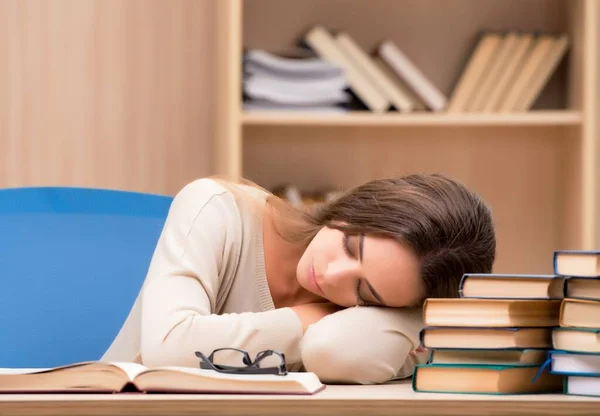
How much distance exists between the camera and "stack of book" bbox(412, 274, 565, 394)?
3.15 feet

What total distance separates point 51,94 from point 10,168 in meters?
0.25

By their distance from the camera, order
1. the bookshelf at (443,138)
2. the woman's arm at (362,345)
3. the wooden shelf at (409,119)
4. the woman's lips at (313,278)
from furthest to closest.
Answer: the bookshelf at (443,138)
the wooden shelf at (409,119)
the woman's lips at (313,278)
the woman's arm at (362,345)

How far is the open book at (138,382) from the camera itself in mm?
897

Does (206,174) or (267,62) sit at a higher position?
(267,62)

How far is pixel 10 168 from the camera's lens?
276 centimetres

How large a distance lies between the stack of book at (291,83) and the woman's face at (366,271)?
129 cm

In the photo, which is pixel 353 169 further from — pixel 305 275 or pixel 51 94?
pixel 305 275

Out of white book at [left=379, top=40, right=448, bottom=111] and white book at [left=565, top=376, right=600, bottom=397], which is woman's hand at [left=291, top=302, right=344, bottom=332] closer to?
white book at [left=565, top=376, right=600, bottom=397]

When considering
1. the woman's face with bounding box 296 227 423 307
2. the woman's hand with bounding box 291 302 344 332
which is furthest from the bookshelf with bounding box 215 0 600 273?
the woman's face with bounding box 296 227 423 307

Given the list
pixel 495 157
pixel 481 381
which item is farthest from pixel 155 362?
pixel 495 157

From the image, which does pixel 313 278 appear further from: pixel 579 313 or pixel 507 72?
pixel 507 72

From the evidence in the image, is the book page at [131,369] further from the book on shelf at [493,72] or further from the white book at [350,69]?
the book on shelf at [493,72]

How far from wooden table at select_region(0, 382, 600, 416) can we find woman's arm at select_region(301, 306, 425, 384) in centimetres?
27

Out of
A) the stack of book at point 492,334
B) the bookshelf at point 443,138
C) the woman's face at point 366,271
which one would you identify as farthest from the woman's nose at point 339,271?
the bookshelf at point 443,138
